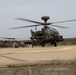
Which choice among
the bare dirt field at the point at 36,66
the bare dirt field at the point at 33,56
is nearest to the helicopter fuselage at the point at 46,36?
the bare dirt field at the point at 33,56

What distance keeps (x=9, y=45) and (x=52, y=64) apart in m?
66.8

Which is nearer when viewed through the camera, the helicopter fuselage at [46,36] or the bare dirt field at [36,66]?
the bare dirt field at [36,66]

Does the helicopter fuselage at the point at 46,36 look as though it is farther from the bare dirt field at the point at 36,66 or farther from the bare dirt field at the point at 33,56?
the bare dirt field at the point at 36,66

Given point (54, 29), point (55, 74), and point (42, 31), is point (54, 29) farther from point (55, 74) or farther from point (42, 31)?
point (55, 74)

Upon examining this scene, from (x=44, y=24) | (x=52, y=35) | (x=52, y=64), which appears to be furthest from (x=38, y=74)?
(x=44, y=24)

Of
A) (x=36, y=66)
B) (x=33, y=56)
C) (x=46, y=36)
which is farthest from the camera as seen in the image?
(x=46, y=36)

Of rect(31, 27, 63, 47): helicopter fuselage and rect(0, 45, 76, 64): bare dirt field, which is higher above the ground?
rect(31, 27, 63, 47): helicopter fuselage

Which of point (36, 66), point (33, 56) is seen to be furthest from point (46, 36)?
point (36, 66)

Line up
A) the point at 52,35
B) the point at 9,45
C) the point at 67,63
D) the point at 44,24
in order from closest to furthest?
the point at 67,63 < the point at 52,35 < the point at 44,24 < the point at 9,45

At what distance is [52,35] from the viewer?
56562 millimetres

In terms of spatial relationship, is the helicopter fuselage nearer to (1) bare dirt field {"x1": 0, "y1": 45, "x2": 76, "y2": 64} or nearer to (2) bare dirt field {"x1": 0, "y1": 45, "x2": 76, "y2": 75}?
(1) bare dirt field {"x1": 0, "y1": 45, "x2": 76, "y2": 64}

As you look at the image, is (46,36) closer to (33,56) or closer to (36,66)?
(33,56)

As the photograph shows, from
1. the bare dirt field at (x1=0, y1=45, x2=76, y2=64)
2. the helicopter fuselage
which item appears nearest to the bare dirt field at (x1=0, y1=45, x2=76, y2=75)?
the bare dirt field at (x1=0, y1=45, x2=76, y2=64)

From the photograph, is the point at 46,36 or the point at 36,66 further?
the point at 46,36
